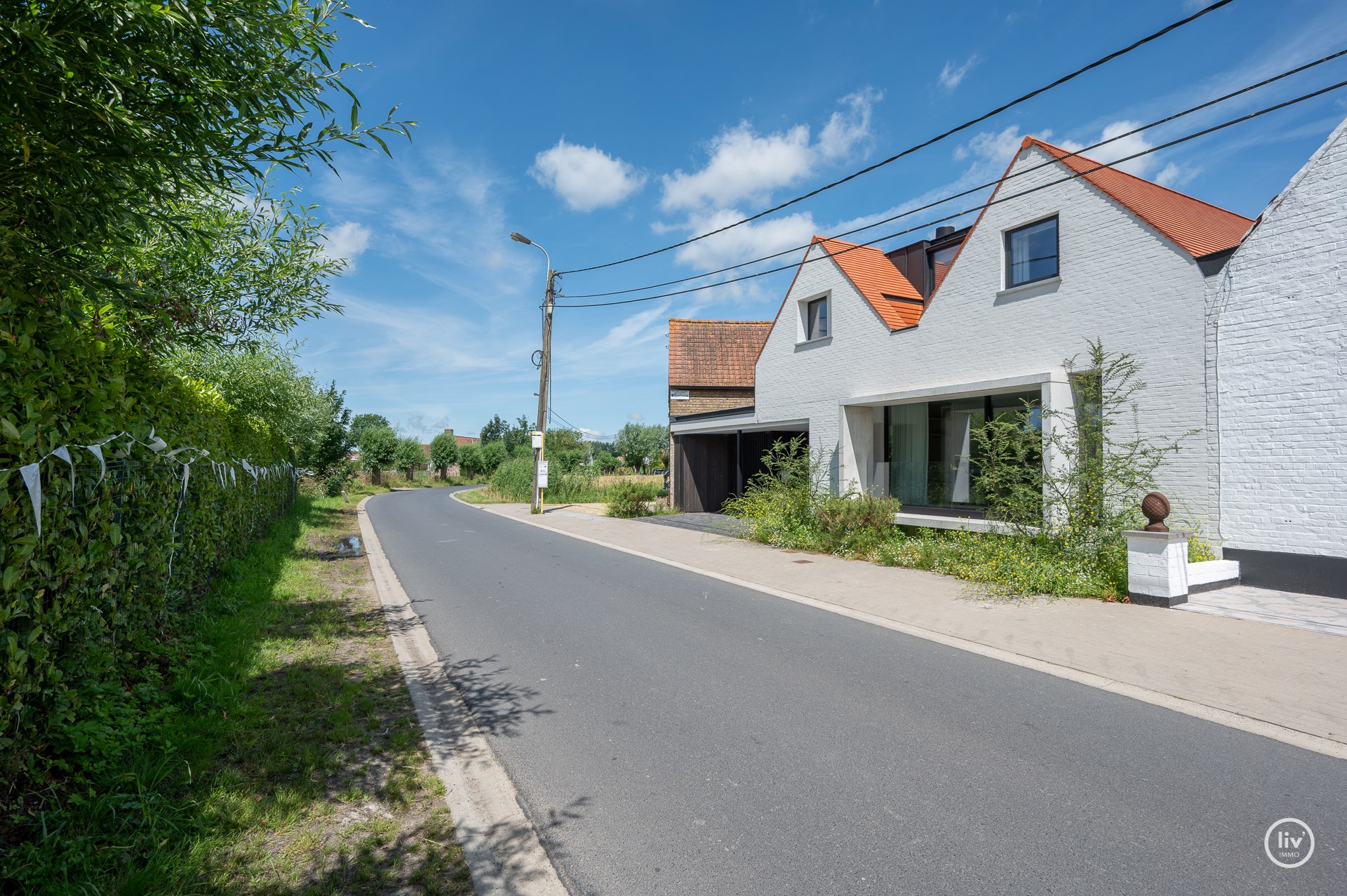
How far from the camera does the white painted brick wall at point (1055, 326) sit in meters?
9.09

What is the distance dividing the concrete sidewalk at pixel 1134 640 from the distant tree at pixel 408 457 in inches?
2021

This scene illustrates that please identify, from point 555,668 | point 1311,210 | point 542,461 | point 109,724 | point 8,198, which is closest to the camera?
point 8,198

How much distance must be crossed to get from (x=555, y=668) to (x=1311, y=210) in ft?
33.3

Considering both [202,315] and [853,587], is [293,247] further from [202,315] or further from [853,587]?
[853,587]

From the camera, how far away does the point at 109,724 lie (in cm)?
348

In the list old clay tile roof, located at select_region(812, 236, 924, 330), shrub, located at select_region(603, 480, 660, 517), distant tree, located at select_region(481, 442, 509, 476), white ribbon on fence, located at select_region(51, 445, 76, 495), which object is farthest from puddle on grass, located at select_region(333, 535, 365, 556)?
distant tree, located at select_region(481, 442, 509, 476)

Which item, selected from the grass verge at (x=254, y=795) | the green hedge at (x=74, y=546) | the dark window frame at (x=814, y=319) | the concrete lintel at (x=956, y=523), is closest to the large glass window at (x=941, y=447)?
the concrete lintel at (x=956, y=523)

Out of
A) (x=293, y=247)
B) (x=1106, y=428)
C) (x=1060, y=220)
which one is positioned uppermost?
(x=1060, y=220)

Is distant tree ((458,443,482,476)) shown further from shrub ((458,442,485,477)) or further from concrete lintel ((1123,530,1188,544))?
concrete lintel ((1123,530,1188,544))

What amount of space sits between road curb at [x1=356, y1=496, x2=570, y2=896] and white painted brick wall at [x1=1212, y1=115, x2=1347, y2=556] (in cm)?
956

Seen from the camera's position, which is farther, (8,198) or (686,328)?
(686,328)

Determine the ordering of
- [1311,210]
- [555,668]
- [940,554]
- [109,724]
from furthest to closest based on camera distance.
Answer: [940,554] < [1311,210] < [555,668] < [109,724]

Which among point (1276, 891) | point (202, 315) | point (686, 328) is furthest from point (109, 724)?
point (686, 328)

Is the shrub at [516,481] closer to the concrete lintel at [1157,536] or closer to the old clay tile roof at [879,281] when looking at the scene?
the old clay tile roof at [879,281]
